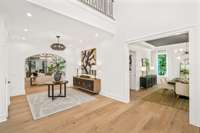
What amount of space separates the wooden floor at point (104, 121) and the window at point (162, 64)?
18.0 ft

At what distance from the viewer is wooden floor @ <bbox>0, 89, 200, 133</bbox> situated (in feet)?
7.75

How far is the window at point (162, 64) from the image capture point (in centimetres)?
813

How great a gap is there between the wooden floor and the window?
18.0 ft

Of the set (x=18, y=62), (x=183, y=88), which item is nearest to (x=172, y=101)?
(x=183, y=88)

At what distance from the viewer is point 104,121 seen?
2.74m

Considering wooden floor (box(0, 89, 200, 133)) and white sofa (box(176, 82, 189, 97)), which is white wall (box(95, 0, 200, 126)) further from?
white sofa (box(176, 82, 189, 97))

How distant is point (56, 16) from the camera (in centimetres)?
292

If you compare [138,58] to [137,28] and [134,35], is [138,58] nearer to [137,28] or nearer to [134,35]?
[134,35]

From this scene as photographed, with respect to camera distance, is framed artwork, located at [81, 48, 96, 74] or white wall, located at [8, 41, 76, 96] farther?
framed artwork, located at [81, 48, 96, 74]

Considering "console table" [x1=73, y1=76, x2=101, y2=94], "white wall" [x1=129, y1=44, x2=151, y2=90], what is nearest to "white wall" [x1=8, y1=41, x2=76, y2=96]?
"console table" [x1=73, y1=76, x2=101, y2=94]

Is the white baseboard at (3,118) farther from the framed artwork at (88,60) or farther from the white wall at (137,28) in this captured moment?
the framed artwork at (88,60)

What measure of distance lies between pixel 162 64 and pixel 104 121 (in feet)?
24.9

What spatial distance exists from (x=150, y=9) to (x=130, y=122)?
353 centimetres

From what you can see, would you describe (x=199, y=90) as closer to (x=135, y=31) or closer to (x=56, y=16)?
(x=135, y=31)
